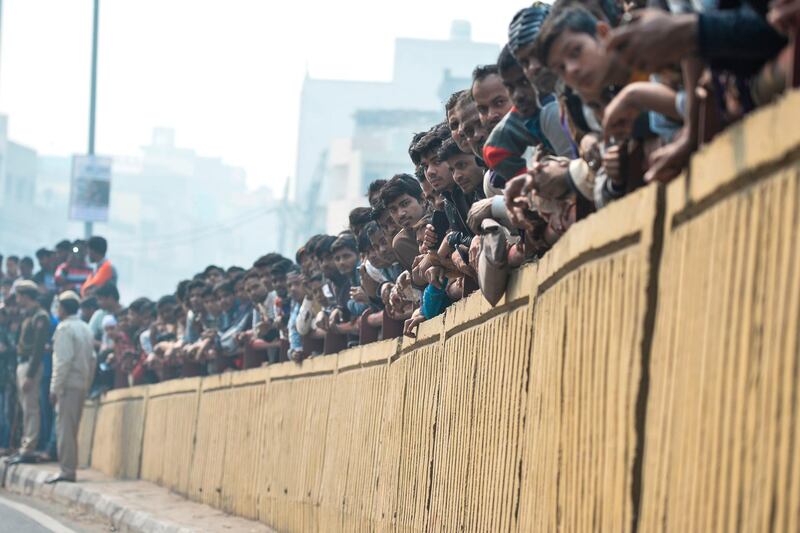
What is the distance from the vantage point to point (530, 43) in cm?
575

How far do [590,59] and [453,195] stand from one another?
3981 millimetres

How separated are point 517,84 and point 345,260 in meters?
6.18

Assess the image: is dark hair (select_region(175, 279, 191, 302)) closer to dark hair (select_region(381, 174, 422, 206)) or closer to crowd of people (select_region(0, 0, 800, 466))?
crowd of people (select_region(0, 0, 800, 466))

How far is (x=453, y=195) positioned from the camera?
8766 mm

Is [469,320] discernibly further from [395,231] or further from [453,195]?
[395,231]

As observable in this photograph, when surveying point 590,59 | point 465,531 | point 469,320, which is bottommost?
point 465,531

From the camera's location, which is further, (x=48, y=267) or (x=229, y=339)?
(x=48, y=267)

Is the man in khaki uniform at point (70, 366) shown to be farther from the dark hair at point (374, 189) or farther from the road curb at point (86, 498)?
the dark hair at point (374, 189)

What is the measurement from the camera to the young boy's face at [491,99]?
744 centimetres

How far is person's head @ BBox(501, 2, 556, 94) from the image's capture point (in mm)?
5641

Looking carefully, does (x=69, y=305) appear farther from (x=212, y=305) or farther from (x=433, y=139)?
(x=433, y=139)

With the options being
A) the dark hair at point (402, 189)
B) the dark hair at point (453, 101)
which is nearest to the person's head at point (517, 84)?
the dark hair at point (453, 101)

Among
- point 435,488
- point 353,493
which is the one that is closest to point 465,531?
point 435,488

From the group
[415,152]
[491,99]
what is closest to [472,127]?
[491,99]
